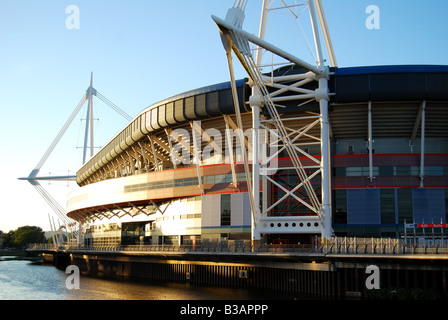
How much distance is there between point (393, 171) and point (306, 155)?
1111 cm

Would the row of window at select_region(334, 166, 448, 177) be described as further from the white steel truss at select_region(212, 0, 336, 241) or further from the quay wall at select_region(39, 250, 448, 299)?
the quay wall at select_region(39, 250, 448, 299)

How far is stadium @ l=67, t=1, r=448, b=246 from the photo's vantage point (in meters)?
53.4

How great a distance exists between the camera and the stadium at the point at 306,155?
175 feet

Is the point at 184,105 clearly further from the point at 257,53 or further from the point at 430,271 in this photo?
the point at 430,271

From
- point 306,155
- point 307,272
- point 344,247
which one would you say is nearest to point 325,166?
point 306,155

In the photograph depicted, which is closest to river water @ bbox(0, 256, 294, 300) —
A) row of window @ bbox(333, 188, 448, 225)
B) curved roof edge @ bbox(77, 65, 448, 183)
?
row of window @ bbox(333, 188, 448, 225)

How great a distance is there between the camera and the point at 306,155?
5416 cm

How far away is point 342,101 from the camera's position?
55.1m

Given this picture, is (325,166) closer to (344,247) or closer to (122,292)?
(344,247)

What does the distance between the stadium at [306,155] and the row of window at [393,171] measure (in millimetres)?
115

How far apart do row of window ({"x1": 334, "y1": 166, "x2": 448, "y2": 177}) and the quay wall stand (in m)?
15.5

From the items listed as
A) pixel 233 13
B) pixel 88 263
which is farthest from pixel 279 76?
pixel 88 263

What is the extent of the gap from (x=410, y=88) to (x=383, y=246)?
786 inches

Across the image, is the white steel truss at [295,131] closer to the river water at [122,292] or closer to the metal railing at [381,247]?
the metal railing at [381,247]
